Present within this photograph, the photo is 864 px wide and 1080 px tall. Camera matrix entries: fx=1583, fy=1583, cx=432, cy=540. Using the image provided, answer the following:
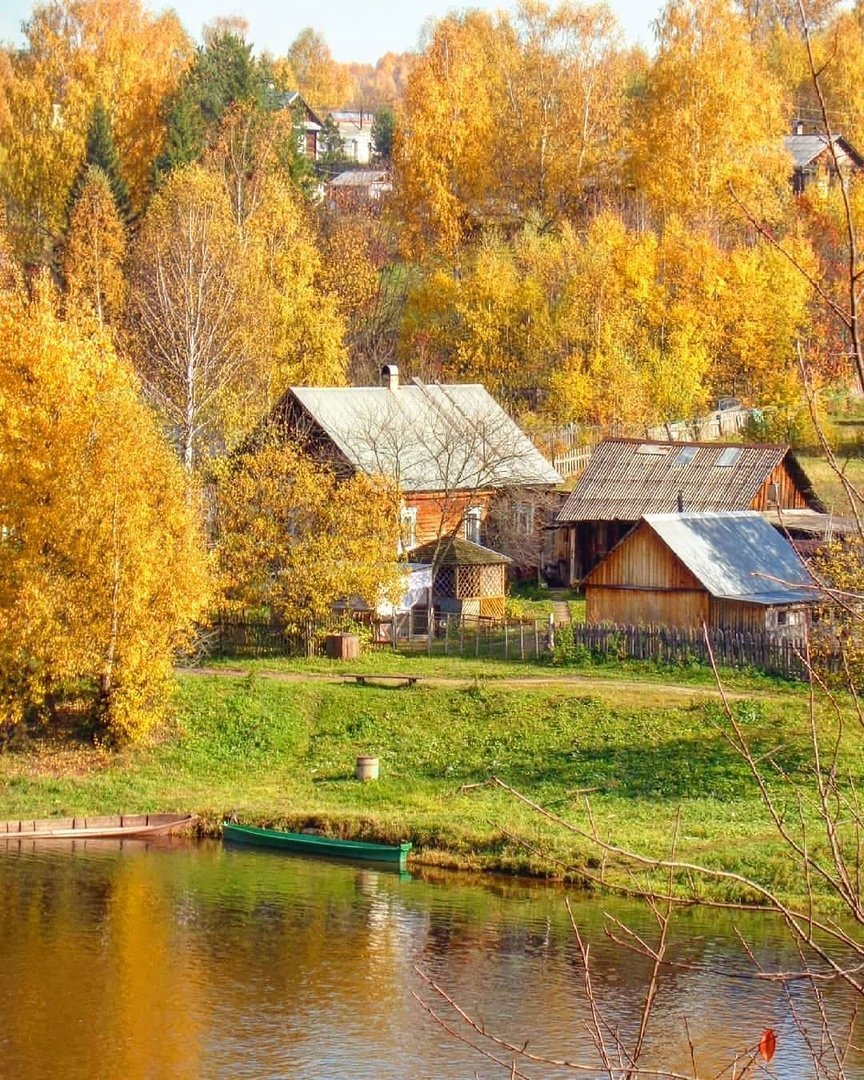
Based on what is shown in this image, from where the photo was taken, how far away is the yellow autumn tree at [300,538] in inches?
1658

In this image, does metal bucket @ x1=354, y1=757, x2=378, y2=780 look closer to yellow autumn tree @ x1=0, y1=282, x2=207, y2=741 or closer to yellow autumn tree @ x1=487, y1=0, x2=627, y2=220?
yellow autumn tree @ x1=0, y1=282, x2=207, y2=741

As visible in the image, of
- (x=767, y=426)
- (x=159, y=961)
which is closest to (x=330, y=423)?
(x=767, y=426)

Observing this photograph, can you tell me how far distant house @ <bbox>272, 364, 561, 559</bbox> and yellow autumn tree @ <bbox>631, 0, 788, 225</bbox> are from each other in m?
21.8

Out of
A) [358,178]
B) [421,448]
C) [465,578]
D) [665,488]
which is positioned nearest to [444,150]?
[421,448]

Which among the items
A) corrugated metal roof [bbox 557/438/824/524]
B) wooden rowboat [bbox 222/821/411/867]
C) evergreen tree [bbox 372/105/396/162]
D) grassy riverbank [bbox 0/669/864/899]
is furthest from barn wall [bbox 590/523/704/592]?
evergreen tree [bbox 372/105/396/162]

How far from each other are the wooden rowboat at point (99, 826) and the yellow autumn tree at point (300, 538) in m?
10.1

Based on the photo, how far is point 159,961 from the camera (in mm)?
24000

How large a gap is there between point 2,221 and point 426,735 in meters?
40.3

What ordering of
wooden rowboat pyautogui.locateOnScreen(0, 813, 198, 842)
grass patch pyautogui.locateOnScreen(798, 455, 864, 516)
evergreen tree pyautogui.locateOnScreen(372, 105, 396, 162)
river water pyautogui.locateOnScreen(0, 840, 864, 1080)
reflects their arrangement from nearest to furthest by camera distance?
1. river water pyautogui.locateOnScreen(0, 840, 864, 1080)
2. wooden rowboat pyautogui.locateOnScreen(0, 813, 198, 842)
3. grass patch pyautogui.locateOnScreen(798, 455, 864, 516)
4. evergreen tree pyautogui.locateOnScreen(372, 105, 396, 162)

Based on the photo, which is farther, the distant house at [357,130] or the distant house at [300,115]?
the distant house at [357,130]

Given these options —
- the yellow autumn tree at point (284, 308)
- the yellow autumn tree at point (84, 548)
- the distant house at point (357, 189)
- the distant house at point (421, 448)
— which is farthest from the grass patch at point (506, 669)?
the distant house at point (357, 189)

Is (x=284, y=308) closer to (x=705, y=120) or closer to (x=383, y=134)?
(x=705, y=120)

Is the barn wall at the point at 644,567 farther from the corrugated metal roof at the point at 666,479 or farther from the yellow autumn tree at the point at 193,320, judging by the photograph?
the yellow autumn tree at the point at 193,320

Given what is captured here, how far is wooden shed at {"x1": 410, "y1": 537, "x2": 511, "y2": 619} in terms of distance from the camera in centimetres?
4572
